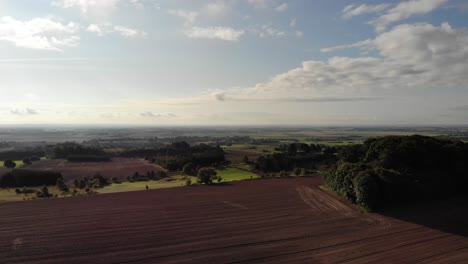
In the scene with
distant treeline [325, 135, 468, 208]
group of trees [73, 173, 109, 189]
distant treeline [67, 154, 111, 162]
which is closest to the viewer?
distant treeline [325, 135, 468, 208]

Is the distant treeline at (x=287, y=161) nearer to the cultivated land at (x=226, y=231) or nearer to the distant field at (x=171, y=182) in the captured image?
the distant field at (x=171, y=182)

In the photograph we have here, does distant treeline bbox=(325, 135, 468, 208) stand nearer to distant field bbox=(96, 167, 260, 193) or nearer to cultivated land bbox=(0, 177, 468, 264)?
cultivated land bbox=(0, 177, 468, 264)

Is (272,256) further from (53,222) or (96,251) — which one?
(53,222)

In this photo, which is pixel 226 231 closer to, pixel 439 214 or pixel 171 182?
pixel 439 214

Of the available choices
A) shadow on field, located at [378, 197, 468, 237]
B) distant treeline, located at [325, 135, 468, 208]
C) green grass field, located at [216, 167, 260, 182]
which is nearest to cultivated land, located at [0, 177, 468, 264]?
shadow on field, located at [378, 197, 468, 237]

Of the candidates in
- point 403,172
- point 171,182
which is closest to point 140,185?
point 171,182

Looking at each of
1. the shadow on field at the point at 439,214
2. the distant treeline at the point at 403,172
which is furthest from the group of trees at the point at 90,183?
the shadow on field at the point at 439,214
